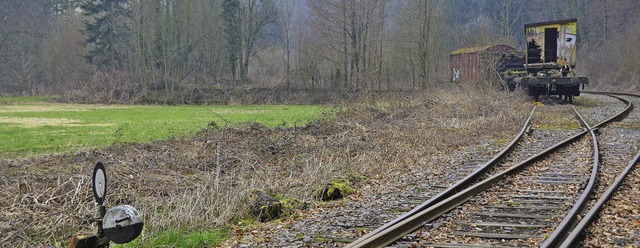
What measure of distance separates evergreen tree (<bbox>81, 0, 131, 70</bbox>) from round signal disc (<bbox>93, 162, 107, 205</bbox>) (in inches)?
2175

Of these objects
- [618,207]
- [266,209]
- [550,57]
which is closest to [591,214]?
[618,207]

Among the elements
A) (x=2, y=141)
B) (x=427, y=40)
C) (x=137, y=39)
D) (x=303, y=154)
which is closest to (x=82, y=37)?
(x=137, y=39)

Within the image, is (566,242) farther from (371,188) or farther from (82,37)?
(82,37)

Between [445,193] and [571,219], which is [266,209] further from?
[571,219]

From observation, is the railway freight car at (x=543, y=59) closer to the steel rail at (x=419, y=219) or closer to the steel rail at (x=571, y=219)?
the steel rail at (x=571, y=219)

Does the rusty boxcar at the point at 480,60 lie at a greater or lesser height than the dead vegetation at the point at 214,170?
greater

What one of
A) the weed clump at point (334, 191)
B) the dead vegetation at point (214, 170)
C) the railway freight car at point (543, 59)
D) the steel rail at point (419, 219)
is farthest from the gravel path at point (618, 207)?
the railway freight car at point (543, 59)

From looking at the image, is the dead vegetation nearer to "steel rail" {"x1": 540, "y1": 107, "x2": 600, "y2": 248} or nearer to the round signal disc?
the round signal disc

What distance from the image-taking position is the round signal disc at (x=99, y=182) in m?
4.52

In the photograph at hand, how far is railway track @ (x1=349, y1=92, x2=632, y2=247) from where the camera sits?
601cm

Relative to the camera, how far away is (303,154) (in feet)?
45.0

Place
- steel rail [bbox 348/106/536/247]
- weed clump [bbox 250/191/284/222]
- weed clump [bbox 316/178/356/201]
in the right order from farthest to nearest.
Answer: weed clump [bbox 316/178/356/201] < weed clump [bbox 250/191/284/222] < steel rail [bbox 348/106/536/247]

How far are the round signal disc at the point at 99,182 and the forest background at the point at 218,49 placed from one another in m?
35.0


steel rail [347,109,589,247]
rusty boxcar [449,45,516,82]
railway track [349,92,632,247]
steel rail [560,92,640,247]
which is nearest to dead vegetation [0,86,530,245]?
railway track [349,92,632,247]
